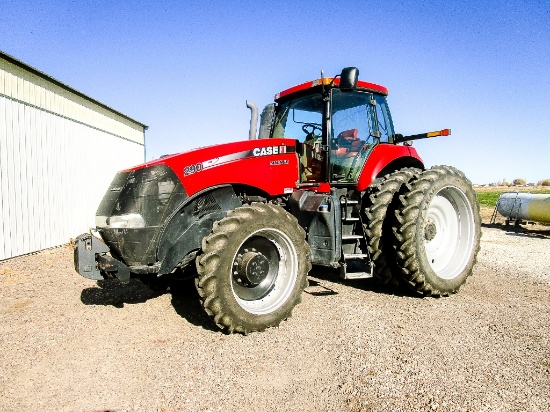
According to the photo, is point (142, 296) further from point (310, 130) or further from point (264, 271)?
point (310, 130)

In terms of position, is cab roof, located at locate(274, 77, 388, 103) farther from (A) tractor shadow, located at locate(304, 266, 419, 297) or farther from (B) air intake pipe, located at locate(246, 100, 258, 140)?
(A) tractor shadow, located at locate(304, 266, 419, 297)

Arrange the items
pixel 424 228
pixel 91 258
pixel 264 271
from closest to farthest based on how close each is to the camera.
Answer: pixel 91 258
pixel 264 271
pixel 424 228

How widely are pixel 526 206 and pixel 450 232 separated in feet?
30.0

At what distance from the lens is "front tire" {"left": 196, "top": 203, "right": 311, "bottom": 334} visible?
3.49 meters

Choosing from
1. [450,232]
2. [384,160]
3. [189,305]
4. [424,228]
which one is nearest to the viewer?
[189,305]

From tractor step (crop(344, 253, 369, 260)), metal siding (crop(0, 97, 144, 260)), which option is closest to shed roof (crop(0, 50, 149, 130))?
metal siding (crop(0, 97, 144, 260))

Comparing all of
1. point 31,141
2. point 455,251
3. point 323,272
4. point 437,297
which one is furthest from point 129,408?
point 31,141

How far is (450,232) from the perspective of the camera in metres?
5.59

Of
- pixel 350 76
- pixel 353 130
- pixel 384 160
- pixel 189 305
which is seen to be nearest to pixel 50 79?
pixel 189 305

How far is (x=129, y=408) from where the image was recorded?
254 centimetres

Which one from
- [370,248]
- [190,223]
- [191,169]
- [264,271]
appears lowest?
[264,271]

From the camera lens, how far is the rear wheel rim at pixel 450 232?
210 inches

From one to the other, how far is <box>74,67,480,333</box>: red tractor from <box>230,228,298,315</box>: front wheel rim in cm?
1

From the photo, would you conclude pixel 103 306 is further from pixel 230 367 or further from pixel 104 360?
pixel 230 367
